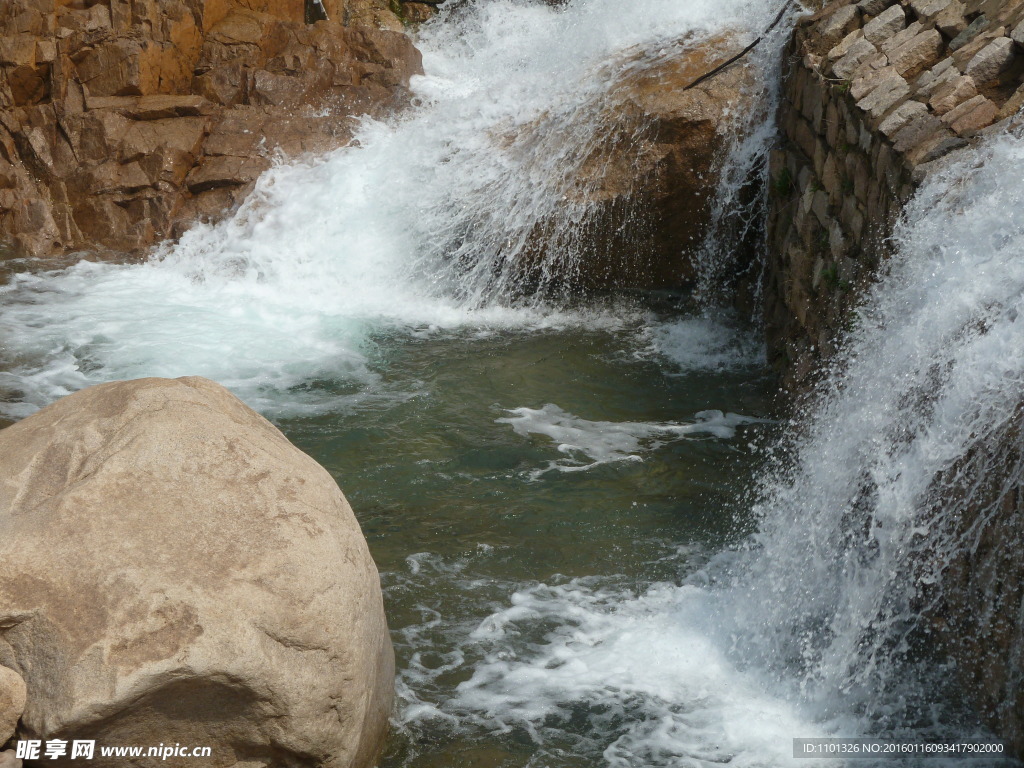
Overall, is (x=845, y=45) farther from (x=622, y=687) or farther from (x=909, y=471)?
(x=622, y=687)

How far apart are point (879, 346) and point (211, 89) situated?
270 inches

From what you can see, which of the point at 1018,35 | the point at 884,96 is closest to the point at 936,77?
the point at 884,96

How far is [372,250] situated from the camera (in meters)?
8.16

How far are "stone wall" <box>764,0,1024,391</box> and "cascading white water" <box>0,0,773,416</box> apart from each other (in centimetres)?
150

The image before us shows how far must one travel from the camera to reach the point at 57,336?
22.8 feet

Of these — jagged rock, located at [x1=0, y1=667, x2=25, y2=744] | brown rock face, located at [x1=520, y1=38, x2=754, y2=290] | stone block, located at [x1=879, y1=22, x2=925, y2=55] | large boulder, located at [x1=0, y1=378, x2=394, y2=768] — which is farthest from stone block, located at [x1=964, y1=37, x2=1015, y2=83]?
jagged rock, located at [x1=0, y1=667, x2=25, y2=744]

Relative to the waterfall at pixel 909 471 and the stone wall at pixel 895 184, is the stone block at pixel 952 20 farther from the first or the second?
the waterfall at pixel 909 471

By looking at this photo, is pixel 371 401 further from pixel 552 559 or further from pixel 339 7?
pixel 339 7

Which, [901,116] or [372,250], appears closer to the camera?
[901,116]

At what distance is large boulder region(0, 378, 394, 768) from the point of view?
8.17ft

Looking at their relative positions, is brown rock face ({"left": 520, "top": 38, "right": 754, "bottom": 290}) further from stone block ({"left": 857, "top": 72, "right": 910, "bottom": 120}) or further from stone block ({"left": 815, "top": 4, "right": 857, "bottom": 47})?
stone block ({"left": 857, "top": 72, "right": 910, "bottom": 120})

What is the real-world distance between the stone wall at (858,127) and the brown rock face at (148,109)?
4.14 m

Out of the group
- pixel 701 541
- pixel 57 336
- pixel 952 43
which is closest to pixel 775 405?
pixel 701 541

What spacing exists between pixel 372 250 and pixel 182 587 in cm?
577
